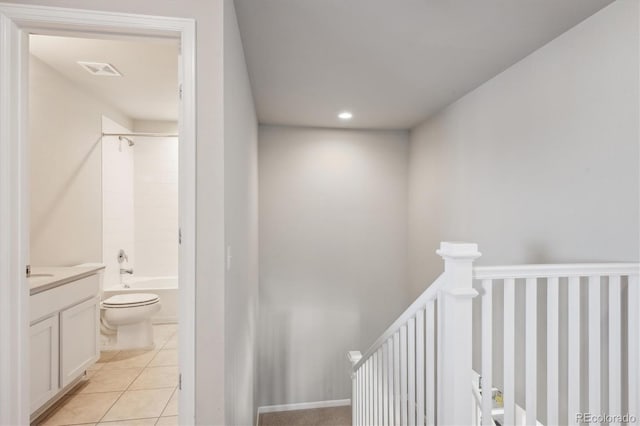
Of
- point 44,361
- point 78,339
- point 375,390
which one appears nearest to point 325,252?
point 375,390

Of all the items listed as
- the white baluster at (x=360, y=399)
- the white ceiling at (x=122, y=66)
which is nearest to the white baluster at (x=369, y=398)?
the white baluster at (x=360, y=399)

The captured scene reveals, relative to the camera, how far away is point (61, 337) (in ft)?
7.60

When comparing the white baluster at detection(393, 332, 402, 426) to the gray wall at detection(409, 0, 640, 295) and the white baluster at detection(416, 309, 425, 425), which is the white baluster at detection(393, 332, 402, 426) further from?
the gray wall at detection(409, 0, 640, 295)

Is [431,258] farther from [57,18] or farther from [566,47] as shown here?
[57,18]

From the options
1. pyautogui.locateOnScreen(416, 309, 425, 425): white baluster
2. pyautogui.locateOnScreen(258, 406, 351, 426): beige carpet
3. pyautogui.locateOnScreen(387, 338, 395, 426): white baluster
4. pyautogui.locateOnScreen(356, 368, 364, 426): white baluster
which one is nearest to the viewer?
pyautogui.locateOnScreen(416, 309, 425, 425): white baluster

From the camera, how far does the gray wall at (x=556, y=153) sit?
1.60 meters

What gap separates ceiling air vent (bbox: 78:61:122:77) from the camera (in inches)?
109

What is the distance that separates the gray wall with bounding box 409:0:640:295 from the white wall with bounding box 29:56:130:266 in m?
3.60

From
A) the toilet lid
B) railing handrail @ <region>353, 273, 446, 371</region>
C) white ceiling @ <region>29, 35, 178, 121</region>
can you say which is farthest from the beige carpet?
white ceiling @ <region>29, 35, 178, 121</region>

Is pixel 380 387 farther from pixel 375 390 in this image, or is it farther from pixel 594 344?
pixel 594 344

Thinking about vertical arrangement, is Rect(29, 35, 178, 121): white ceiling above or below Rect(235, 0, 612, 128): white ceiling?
above

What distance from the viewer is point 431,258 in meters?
3.60

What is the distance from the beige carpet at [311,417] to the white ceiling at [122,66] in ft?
12.5

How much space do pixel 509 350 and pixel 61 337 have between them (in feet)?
9.15
